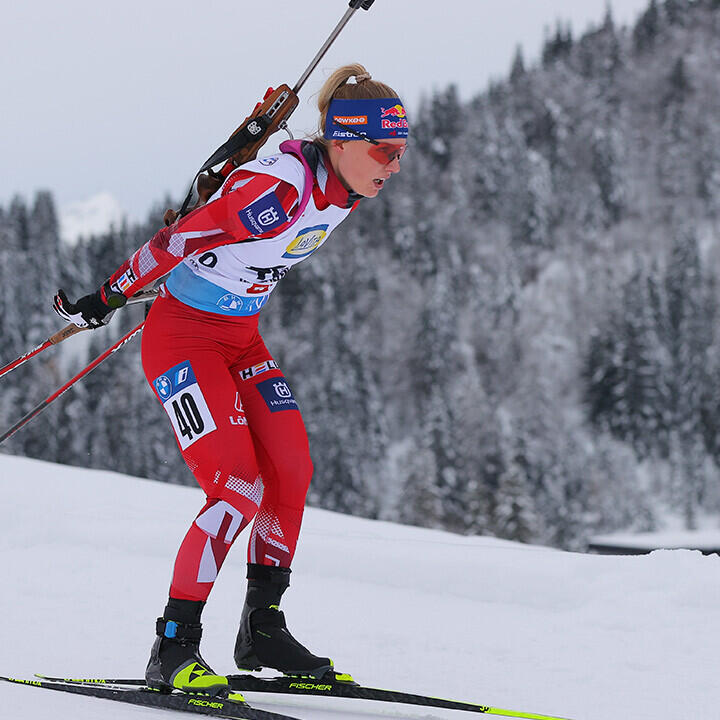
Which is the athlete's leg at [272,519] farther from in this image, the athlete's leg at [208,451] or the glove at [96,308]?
the glove at [96,308]

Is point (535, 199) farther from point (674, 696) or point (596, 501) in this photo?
point (674, 696)

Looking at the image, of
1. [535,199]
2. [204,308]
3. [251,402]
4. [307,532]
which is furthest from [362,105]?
[535,199]

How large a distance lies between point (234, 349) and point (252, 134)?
0.70m

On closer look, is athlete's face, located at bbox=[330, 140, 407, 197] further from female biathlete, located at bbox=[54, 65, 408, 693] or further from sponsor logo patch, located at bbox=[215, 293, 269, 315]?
sponsor logo patch, located at bbox=[215, 293, 269, 315]

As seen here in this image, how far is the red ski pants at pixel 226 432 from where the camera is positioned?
102 inches

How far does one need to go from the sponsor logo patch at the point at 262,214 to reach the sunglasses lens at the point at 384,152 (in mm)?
343

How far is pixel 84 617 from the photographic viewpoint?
11.6ft

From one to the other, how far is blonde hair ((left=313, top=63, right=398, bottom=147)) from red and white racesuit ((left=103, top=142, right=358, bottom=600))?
0.15 meters

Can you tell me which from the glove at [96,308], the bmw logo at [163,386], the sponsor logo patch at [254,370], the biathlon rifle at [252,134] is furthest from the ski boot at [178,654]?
the biathlon rifle at [252,134]

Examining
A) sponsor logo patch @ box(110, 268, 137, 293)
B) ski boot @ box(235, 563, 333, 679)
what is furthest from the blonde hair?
ski boot @ box(235, 563, 333, 679)

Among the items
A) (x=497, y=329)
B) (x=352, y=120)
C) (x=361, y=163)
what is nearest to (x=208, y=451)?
(x=361, y=163)

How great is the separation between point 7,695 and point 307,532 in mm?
2644

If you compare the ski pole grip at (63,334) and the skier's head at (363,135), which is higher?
the skier's head at (363,135)

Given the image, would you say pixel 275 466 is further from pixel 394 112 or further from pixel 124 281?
pixel 394 112
